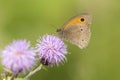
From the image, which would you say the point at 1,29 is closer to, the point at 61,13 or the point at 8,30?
the point at 8,30

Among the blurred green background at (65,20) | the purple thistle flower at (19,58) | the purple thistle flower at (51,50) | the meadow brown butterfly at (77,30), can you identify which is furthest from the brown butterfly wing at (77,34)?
the blurred green background at (65,20)

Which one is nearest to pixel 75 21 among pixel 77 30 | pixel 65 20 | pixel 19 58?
pixel 77 30

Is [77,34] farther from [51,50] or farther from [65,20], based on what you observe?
[65,20]

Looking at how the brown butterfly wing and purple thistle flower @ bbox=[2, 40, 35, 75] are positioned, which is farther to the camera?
the brown butterfly wing

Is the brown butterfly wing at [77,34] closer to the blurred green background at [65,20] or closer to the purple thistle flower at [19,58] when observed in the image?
the purple thistle flower at [19,58]

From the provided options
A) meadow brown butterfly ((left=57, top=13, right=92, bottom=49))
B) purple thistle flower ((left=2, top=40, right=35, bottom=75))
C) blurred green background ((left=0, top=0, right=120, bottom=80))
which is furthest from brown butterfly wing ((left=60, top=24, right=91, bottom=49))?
blurred green background ((left=0, top=0, right=120, bottom=80))

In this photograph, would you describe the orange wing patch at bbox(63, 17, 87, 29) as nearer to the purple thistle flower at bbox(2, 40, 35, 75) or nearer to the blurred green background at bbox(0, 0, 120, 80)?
the purple thistle flower at bbox(2, 40, 35, 75)

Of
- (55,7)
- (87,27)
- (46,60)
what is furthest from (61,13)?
(46,60)
